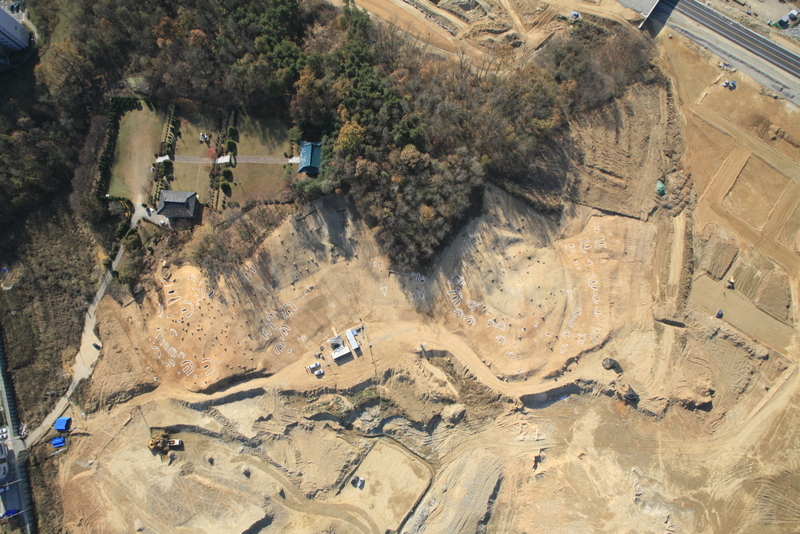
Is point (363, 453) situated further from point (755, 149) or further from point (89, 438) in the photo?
point (755, 149)

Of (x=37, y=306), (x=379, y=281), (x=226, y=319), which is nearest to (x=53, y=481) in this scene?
(x=37, y=306)

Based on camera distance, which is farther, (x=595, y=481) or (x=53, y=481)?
(x=53, y=481)

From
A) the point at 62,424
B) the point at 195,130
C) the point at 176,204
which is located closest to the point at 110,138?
the point at 195,130

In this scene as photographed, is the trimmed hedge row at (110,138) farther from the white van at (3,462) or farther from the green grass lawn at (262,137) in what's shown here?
the white van at (3,462)

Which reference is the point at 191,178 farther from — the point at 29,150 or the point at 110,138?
the point at 29,150

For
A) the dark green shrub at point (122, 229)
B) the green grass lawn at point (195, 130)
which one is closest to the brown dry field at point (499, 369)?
the dark green shrub at point (122, 229)
